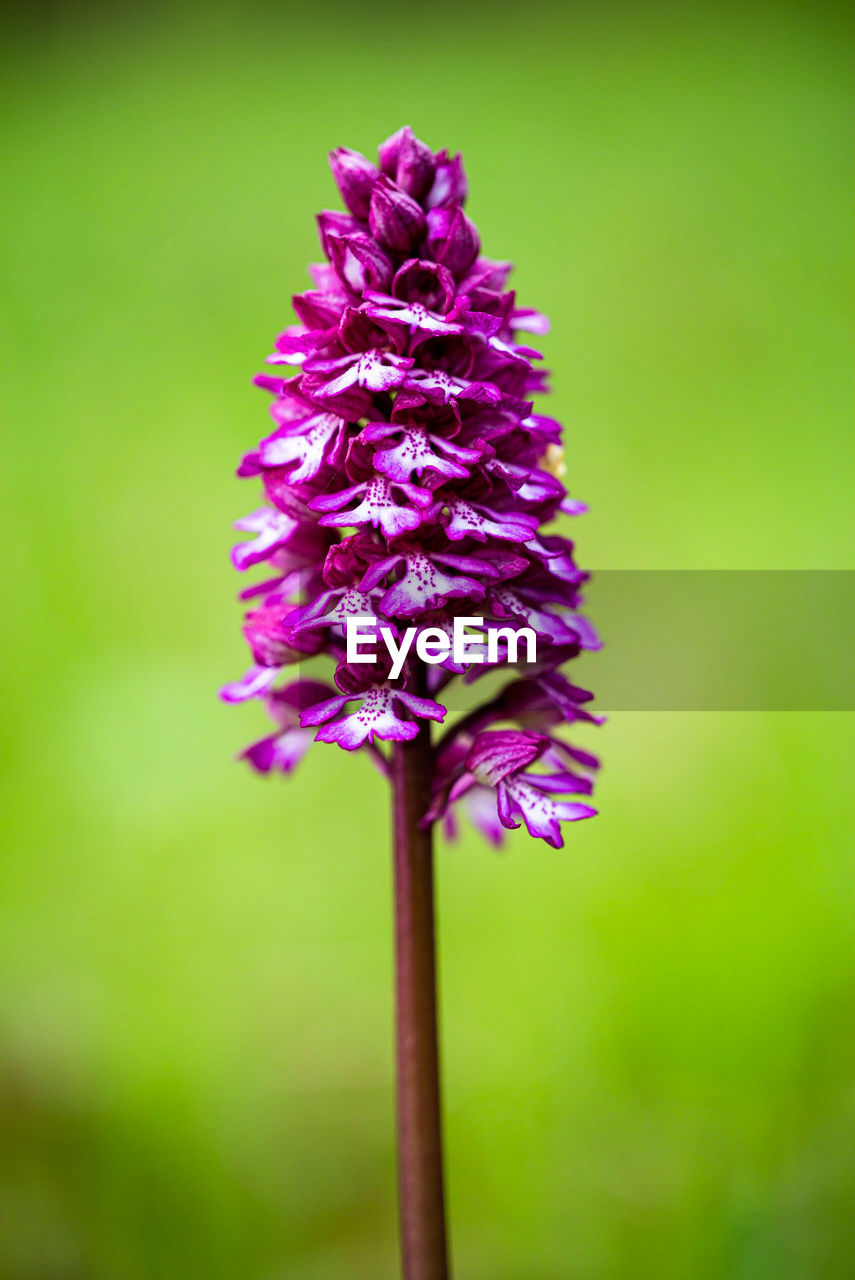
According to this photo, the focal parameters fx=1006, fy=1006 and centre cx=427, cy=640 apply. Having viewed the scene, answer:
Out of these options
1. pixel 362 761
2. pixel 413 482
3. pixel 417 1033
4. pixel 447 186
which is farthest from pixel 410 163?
pixel 362 761

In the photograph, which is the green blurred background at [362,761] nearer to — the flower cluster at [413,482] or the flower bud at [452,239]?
the flower cluster at [413,482]

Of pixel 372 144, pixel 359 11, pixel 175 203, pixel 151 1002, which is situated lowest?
pixel 151 1002

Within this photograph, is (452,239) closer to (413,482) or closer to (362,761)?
(413,482)

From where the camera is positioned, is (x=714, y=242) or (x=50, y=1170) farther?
(x=714, y=242)

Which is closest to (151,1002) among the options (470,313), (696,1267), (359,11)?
(696,1267)

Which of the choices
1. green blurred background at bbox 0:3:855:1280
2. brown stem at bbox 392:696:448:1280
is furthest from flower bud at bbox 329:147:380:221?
green blurred background at bbox 0:3:855:1280

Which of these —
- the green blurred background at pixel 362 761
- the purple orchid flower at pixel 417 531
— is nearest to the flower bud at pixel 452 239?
the purple orchid flower at pixel 417 531

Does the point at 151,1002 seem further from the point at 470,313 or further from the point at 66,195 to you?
the point at 66,195
